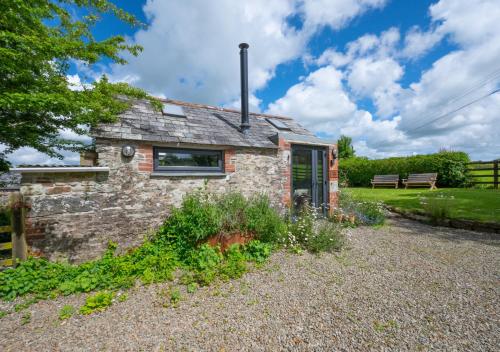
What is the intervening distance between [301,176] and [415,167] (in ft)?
47.8

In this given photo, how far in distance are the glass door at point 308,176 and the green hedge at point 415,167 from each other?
426cm

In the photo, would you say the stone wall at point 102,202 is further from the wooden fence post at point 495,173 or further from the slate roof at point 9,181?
the wooden fence post at point 495,173

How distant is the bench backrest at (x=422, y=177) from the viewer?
50.5 feet

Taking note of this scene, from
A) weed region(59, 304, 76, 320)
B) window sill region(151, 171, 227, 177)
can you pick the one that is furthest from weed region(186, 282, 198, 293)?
window sill region(151, 171, 227, 177)

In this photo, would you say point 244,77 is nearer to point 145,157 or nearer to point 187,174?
point 187,174

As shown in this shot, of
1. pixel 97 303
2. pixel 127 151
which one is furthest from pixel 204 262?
pixel 127 151

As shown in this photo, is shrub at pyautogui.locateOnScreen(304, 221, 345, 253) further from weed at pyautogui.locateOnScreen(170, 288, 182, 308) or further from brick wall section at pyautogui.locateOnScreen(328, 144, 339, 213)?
weed at pyautogui.locateOnScreen(170, 288, 182, 308)

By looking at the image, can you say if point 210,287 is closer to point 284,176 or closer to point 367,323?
point 367,323

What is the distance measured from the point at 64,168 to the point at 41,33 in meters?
2.52

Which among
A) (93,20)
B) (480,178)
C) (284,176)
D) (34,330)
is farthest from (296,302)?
(480,178)

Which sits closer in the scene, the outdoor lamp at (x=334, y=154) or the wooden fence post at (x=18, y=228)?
the wooden fence post at (x=18, y=228)

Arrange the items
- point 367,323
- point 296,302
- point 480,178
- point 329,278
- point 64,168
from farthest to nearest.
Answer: point 480,178
point 64,168
point 329,278
point 296,302
point 367,323

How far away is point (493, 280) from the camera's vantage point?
12.4 feet

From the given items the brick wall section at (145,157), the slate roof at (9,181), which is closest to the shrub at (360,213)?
the brick wall section at (145,157)
